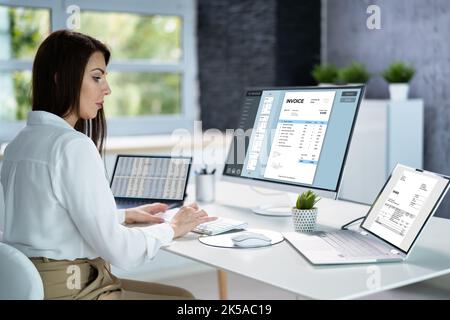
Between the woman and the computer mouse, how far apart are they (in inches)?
7.5

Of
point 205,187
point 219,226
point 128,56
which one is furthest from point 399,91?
point 219,226

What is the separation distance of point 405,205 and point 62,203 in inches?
34.3

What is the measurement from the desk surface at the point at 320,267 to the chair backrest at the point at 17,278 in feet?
1.34

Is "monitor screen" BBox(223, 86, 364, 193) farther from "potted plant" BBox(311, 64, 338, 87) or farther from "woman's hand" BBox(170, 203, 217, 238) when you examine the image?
"potted plant" BBox(311, 64, 338, 87)

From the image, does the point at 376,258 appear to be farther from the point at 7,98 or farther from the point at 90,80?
the point at 7,98

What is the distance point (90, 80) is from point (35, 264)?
1.69ft

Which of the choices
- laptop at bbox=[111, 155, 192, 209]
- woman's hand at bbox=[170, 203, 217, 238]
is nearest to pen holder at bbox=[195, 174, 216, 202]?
laptop at bbox=[111, 155, 192, 209]

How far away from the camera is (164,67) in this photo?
4520 millimetres

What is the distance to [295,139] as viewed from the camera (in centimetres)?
217

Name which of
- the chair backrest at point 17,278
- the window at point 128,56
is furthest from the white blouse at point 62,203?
the window at point 128,56

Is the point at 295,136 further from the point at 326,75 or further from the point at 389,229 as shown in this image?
the point at 326,75

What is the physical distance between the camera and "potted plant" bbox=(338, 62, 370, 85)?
14.4 feet

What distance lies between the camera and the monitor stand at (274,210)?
226 cm
